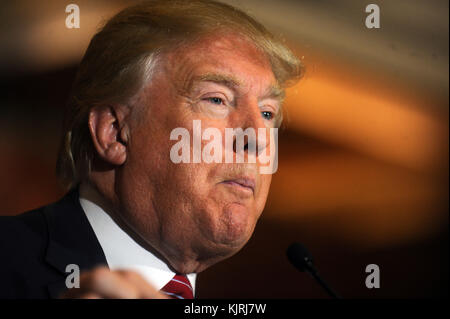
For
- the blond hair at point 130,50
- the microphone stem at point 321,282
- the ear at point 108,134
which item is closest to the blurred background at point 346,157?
the blond hair at point 130,50

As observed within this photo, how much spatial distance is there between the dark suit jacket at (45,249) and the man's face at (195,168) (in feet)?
0.33

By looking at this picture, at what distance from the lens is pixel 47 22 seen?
160 centimetres

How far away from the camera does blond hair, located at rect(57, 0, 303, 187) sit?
4.22 ft

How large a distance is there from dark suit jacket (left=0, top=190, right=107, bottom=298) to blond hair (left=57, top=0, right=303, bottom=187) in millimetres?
111

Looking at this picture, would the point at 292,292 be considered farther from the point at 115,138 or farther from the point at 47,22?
the point at 47,22

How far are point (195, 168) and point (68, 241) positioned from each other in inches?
11.6

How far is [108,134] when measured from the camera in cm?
128

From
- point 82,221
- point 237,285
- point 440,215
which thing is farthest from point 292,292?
point 82,221

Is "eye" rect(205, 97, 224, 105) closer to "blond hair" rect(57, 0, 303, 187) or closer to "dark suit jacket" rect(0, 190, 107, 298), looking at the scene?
"blond hair" rect(57, 0, 303, 187)

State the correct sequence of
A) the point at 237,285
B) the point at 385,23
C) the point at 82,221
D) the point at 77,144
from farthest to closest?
the point at 385,23 < the point at 237,285 < the point at 77,144 < the point at 82,221

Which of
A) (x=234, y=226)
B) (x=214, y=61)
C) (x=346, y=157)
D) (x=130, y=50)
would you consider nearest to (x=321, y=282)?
(x=234, y=226)

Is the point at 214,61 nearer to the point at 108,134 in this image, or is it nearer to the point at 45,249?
the point at 108,134

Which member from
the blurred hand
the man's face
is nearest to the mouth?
the man's face

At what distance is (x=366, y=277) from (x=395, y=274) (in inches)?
5.6
